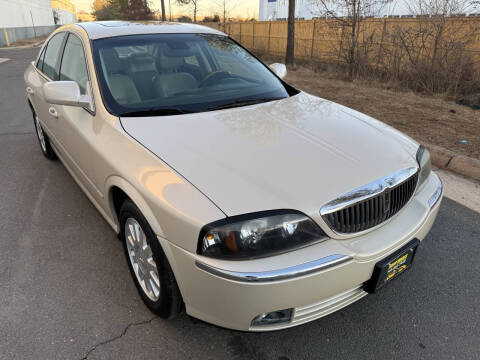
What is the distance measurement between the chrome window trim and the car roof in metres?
2.27

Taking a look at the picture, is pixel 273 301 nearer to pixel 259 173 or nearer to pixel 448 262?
pixel 259 173

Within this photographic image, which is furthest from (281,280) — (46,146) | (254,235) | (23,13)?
(23,13)

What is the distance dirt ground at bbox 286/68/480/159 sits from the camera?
496cm

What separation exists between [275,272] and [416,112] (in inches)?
229

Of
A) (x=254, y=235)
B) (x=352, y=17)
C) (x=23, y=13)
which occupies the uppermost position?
(x=23, y=13)

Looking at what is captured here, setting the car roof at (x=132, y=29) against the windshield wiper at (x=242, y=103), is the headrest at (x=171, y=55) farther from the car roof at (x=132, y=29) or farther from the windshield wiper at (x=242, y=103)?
the windshield wiper at (x=242, y=103)

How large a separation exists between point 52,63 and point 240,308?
336cm

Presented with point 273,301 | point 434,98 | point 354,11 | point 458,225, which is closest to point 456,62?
point 434,98

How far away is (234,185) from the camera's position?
1.72m

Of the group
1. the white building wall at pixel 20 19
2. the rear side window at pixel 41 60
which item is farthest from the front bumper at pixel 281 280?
the white building wall at pixel 20 19

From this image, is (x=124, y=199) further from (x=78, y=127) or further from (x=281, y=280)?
(x=281, y=280)

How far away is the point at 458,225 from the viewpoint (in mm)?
3152

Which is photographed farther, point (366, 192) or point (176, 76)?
point (176, 76)

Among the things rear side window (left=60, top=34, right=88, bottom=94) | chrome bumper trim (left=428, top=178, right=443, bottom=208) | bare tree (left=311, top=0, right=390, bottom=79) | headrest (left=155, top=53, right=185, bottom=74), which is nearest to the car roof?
rear side window (left=60, top=34, right=88, bottom=94)
